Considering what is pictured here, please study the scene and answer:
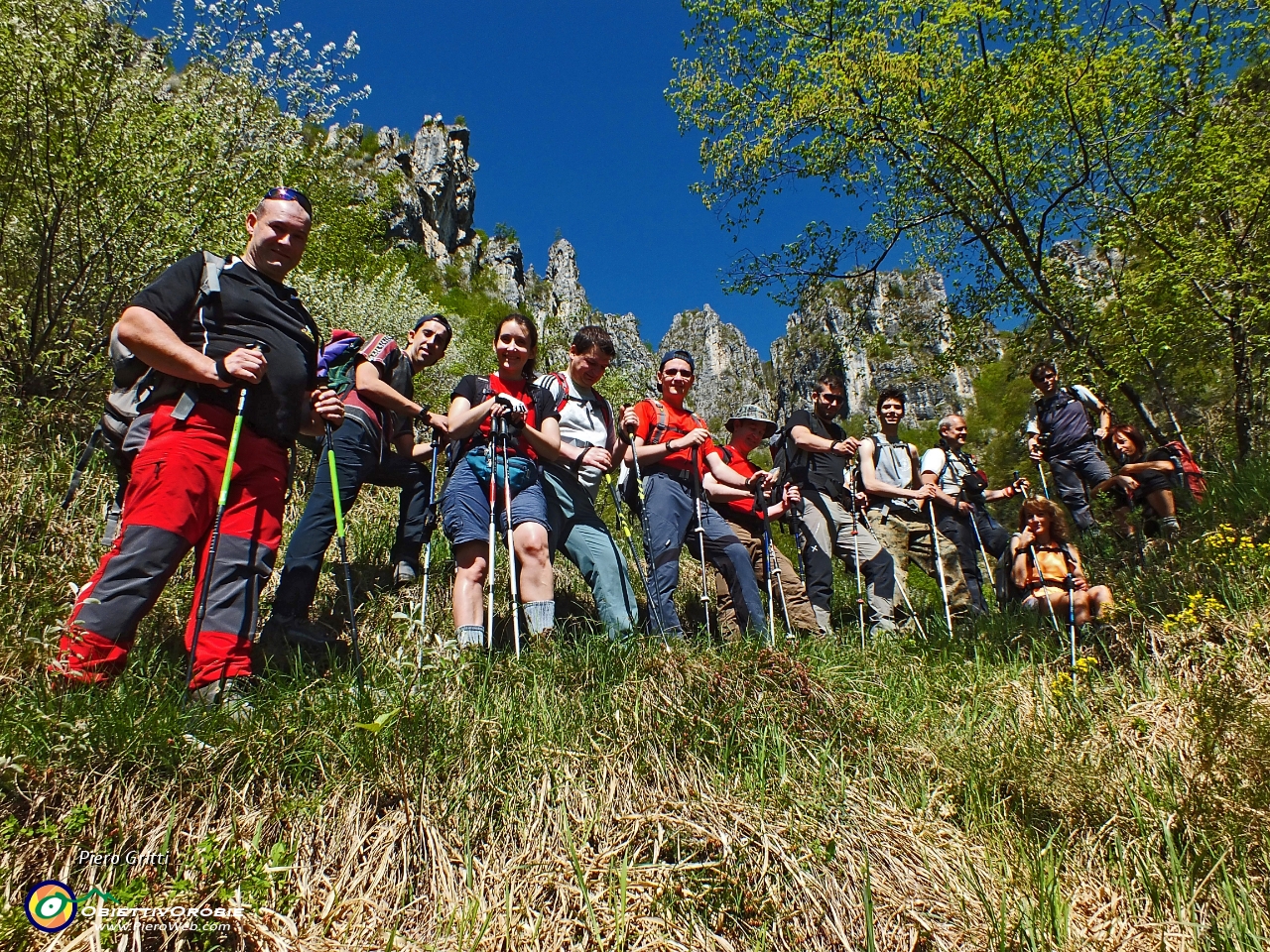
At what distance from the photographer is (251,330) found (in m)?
3.38

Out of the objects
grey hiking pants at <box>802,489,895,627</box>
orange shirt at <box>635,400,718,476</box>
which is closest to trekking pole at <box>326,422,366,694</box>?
orange shirt at <box>635,400,718,476</box>

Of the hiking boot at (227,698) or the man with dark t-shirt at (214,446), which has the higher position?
the man with dark t-shirt at (214,446)

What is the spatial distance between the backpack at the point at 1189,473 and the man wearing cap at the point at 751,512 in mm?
5489

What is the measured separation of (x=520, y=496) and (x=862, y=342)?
8725 millimetres

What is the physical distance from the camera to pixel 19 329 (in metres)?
6.29

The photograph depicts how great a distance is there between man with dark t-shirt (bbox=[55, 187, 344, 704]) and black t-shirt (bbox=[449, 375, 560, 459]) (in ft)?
3.76

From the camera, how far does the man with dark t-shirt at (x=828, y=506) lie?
6477 mm

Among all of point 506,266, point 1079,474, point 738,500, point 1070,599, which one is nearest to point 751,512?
point 738,500

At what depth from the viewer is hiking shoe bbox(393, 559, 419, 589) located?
18.6ft

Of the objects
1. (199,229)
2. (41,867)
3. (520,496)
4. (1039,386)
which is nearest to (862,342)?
(1039,386)

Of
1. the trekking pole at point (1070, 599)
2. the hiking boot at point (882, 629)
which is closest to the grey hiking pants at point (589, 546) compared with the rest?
the hiking boot at point (882, 629)

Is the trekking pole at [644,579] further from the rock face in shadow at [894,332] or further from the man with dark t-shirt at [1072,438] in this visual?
the man with dark t-shirt at [1072,438]

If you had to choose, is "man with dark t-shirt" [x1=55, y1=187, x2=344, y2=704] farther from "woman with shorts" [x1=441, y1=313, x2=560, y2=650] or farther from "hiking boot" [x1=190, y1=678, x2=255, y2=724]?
"woman with shorts" [x1=441, y1=313, x2=560, y2=650]

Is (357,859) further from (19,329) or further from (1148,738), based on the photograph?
(19,329)
